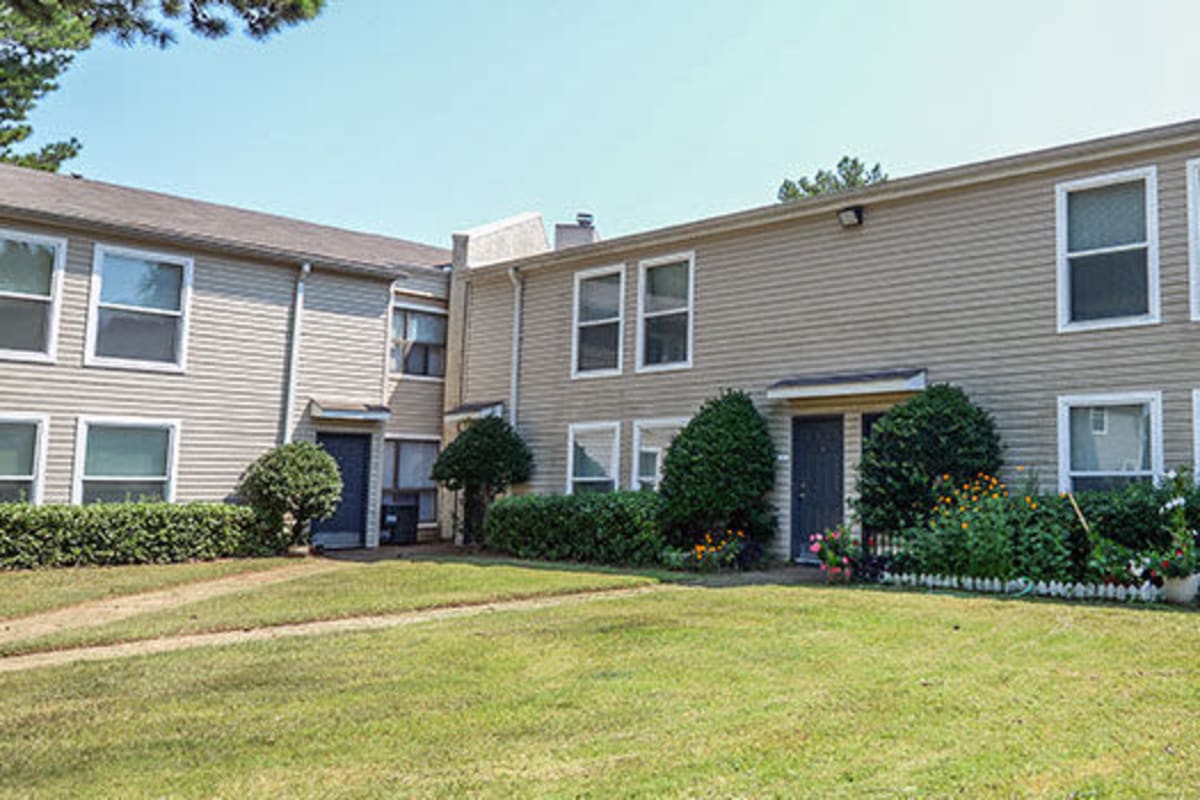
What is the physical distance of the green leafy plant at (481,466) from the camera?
1466cm

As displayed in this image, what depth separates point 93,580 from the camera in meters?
10.4

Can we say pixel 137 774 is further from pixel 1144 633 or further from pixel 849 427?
pixel 849 427

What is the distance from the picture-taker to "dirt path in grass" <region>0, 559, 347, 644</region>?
24.2 ft

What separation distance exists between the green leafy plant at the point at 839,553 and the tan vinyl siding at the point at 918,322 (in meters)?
2.06

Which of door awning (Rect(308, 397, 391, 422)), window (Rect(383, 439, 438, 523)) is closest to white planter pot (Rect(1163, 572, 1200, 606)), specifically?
door awning (Rect(308, 397, 391, 422))

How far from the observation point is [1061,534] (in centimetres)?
865

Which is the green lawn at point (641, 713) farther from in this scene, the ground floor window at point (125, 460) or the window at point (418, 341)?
the window at point (418, 341)

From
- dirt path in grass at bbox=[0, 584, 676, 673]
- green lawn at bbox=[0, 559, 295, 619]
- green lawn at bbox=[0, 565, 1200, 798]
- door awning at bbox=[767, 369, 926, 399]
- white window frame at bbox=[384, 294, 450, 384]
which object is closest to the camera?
green lawn at bbox=[0, 565, 1200, 798]

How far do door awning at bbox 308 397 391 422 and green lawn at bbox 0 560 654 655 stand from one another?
3802mm

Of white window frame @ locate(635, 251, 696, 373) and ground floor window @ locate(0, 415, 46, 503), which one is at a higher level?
white window frame @ locate(635, 251, 696, 373)

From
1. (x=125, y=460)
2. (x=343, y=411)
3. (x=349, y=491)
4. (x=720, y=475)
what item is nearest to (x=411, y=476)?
(x=349, y=491)

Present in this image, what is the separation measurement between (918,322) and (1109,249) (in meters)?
2.22

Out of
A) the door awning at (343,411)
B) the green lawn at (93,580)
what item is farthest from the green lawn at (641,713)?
the door awning at (343,411)

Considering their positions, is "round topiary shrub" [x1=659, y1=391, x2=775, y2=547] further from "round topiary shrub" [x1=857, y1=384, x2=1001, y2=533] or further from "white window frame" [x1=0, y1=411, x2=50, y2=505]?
"white window frame" [x1=0, y1=411, x2=50, y2=505]
